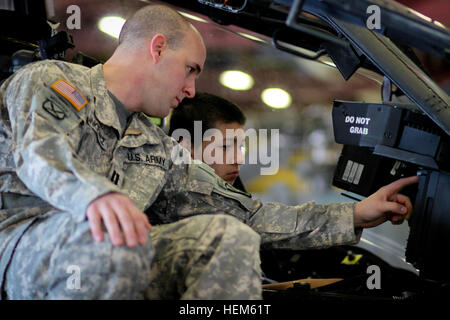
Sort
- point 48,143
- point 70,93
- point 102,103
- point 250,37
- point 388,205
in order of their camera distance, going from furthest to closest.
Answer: point 250,37 → point 388,205 → point 102,103 → point 70,93 → point 48,143

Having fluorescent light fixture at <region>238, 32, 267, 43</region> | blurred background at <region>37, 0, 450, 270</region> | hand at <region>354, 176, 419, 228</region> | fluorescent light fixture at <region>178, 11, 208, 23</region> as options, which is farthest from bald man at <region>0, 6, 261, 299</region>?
fluorescent light fixture at <region>238, 32, 267, 43</region>

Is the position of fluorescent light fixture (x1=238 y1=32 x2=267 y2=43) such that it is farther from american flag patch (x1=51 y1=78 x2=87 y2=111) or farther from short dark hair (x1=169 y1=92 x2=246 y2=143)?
american flag patch (x1=51 y1=78 x2=87 y2=111)

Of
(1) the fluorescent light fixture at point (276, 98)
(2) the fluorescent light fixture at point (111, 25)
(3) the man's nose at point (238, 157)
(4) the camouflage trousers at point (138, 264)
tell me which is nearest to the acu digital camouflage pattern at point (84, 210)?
(4) the camouflage trousers at point (138, 264)

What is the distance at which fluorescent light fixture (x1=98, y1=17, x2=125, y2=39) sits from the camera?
7.74 feet

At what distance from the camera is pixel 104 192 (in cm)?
91

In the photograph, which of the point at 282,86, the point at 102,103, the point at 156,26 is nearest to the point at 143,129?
the point at 102,103

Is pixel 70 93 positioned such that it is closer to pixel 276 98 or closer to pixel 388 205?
pixel 388 205

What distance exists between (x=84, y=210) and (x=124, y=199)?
74mm

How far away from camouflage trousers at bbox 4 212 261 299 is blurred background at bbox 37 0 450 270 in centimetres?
90

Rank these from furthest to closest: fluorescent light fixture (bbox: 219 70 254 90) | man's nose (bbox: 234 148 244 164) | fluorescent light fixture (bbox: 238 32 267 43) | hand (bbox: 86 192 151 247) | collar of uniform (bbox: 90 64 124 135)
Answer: fluorescent light fixture (bbox: 219 70 254 90)
fluorescent light fixture (bbox: 238 32 267 43)
man's nose (bbox: 234 148 244 164)
collar of uniform (bbox: 90 64 124 135)
hand (bbox: 86 192 151 247)

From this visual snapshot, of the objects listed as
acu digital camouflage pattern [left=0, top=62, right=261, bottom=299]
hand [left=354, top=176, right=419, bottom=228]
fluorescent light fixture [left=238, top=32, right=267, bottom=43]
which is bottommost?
hand [left=354, top=176, right=419, bottom=228]

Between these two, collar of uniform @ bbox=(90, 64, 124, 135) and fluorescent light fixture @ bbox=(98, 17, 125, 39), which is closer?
collar of uniform @ bbox=(90, 64, 124, 135)

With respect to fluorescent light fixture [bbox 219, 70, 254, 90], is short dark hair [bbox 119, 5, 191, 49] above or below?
above
